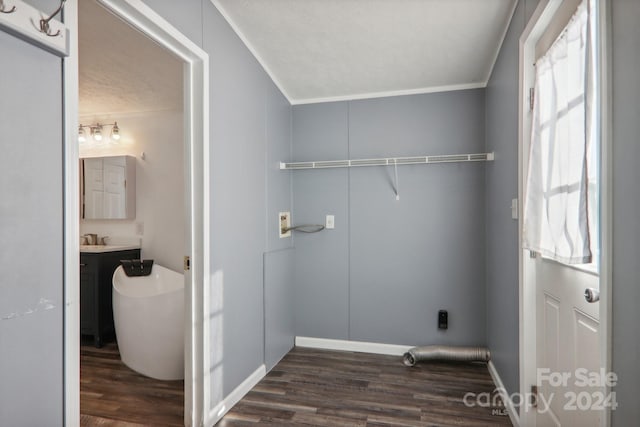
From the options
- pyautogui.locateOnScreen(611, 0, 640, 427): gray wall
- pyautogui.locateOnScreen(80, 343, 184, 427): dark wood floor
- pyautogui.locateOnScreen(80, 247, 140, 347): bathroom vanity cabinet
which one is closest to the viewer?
pyautogui.locateOnScreen(611, 0, 640, 427): gray wall

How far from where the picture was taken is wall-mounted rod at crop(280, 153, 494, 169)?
2895mm

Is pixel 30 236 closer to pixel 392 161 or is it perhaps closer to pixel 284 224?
pixel 284 224

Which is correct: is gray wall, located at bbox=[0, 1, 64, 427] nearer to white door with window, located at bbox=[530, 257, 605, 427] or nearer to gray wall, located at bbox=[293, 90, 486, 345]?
white door with window, located at bbox=[530, 257, 605, 427]

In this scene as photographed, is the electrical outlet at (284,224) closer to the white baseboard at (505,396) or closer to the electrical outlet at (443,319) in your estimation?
the electrical outlet at (443,319)

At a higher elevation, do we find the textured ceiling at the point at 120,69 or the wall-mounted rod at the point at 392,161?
the textured ceiling at the point at 120,69

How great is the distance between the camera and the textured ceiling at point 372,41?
2062 mm

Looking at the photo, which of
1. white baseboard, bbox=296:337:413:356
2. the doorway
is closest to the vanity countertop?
the doorway

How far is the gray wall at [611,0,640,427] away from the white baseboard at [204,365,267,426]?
1.87 metres

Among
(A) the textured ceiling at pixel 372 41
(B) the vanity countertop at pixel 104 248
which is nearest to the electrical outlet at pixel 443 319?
(A) the textured ceiling at pixel 372 41

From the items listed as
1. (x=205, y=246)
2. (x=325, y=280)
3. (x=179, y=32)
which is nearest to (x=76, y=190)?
(x=205, y=246)

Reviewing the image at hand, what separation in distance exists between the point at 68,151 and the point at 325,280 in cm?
249

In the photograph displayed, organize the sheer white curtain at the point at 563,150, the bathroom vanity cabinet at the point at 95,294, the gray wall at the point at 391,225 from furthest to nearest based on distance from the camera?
the bathroom vanity cabinet at the point at 95,294 < the gray wall at the point at 391,225 < the sheer white curtain at the point at 563,150

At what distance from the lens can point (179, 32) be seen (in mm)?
1762

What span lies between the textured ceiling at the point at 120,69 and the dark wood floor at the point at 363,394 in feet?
7.11
